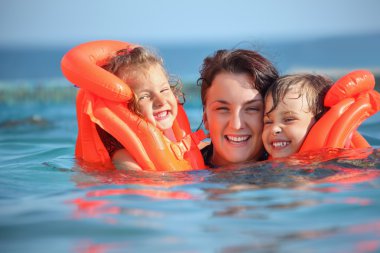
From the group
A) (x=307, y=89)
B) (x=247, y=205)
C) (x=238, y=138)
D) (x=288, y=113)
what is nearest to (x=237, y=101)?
(x=238, y=138)

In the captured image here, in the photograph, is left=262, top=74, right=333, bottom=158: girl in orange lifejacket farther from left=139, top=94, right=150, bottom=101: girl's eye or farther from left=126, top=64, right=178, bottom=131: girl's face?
left=139, top=94, right=150, bottom=101: girl's eye

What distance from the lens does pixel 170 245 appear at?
332 cm

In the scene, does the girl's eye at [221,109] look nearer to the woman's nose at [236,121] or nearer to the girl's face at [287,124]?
the woman's nose at [236,121]

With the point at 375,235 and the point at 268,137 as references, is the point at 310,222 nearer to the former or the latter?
the point at 375,235

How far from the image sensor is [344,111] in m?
5.04

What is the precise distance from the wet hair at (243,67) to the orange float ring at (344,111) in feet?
1.67

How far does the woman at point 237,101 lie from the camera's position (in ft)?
16.6

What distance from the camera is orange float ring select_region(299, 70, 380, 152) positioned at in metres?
4.92

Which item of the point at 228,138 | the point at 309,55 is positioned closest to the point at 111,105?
the point at 228,138

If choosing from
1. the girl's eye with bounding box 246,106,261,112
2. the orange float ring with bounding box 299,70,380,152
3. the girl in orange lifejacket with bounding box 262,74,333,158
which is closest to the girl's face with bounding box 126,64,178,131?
the girl's eye with bounding box 246,106,261,112

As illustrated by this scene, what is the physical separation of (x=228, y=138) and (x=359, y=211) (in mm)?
1595

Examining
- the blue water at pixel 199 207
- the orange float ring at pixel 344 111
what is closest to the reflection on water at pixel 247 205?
the blue water at pixel 199 207

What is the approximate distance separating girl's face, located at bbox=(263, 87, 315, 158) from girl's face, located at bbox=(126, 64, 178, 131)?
2.66 ft

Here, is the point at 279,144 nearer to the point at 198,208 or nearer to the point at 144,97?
the point at 144,97
